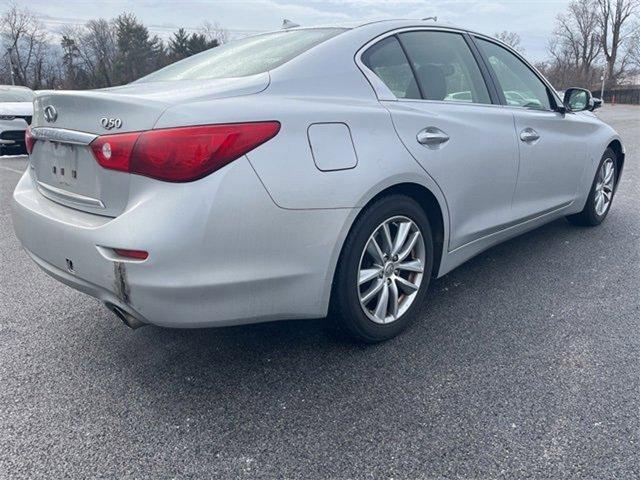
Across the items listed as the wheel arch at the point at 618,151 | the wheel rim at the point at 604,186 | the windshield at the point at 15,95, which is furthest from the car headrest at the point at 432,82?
the windshield at the point at 15,95

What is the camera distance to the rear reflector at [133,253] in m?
1.87

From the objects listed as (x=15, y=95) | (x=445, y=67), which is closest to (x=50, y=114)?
(x=445, y=67)

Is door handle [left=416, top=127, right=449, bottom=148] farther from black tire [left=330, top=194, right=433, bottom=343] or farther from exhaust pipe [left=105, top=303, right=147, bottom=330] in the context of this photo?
exhaust pipe [left=105, top=303, right=147, bottom=330]

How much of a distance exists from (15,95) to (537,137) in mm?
11365

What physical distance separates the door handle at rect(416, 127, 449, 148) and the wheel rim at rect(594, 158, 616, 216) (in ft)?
8.16

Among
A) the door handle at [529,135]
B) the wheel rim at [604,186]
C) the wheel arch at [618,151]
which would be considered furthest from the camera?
the wheel arch at [618,151]

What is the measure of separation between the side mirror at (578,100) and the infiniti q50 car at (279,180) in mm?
1211

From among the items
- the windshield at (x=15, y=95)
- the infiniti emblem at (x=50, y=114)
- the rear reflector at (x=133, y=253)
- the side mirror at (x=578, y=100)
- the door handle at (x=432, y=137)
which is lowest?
the windshield at (x=15, y=95)

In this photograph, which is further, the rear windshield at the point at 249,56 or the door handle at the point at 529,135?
the door handle at the point at 529,135

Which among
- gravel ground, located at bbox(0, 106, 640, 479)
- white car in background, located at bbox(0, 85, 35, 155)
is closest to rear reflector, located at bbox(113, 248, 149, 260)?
gravel ground, located at bbox(0, 106, 640, 479)

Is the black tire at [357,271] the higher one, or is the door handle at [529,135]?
the door handle at [529,135]

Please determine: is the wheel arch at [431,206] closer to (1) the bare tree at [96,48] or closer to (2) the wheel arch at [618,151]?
(2) the wheel arch at [618,151]

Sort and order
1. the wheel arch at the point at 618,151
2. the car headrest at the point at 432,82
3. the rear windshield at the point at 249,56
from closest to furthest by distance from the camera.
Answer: the rear windshield at the point at 249,56 → the car headrest at the point at 432,82 → the wheel arch at the point at 618,151

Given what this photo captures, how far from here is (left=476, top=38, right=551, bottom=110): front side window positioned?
3445mm
